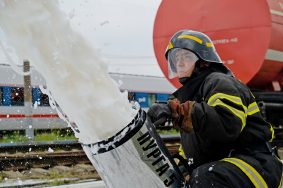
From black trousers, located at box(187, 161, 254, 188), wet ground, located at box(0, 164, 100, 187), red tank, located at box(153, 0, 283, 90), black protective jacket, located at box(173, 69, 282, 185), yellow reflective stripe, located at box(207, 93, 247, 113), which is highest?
yellow reflective stripe, located at box(207, 93, 247, 113)

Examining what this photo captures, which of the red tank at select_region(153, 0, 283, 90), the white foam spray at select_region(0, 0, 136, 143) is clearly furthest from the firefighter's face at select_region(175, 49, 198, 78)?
the red tank at select_region(153, 0, 283, 90)

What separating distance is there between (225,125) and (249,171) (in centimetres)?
27

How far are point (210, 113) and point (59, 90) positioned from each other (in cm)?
66

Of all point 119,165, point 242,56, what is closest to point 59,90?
point 119,165

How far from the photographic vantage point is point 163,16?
26.5ft

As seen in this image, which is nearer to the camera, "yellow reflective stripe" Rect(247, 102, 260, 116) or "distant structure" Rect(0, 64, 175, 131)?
"yellow reflective stripe" Rect(247, 102, 260, 116)

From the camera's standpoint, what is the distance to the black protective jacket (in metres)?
2.16

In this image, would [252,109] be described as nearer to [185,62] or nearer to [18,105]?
[185,62]

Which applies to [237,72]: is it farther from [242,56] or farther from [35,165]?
[35,165]

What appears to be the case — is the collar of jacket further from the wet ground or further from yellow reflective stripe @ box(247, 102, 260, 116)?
the wet ground

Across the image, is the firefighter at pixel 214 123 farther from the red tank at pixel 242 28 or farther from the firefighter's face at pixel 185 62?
the red tank at pixel 242 28

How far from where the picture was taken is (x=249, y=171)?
7.44 ft

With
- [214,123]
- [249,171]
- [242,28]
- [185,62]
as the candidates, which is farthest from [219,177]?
[242,28]

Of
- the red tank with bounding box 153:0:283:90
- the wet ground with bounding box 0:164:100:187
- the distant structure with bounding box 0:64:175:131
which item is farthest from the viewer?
the distant structure with bounding box 0:64:175:131
